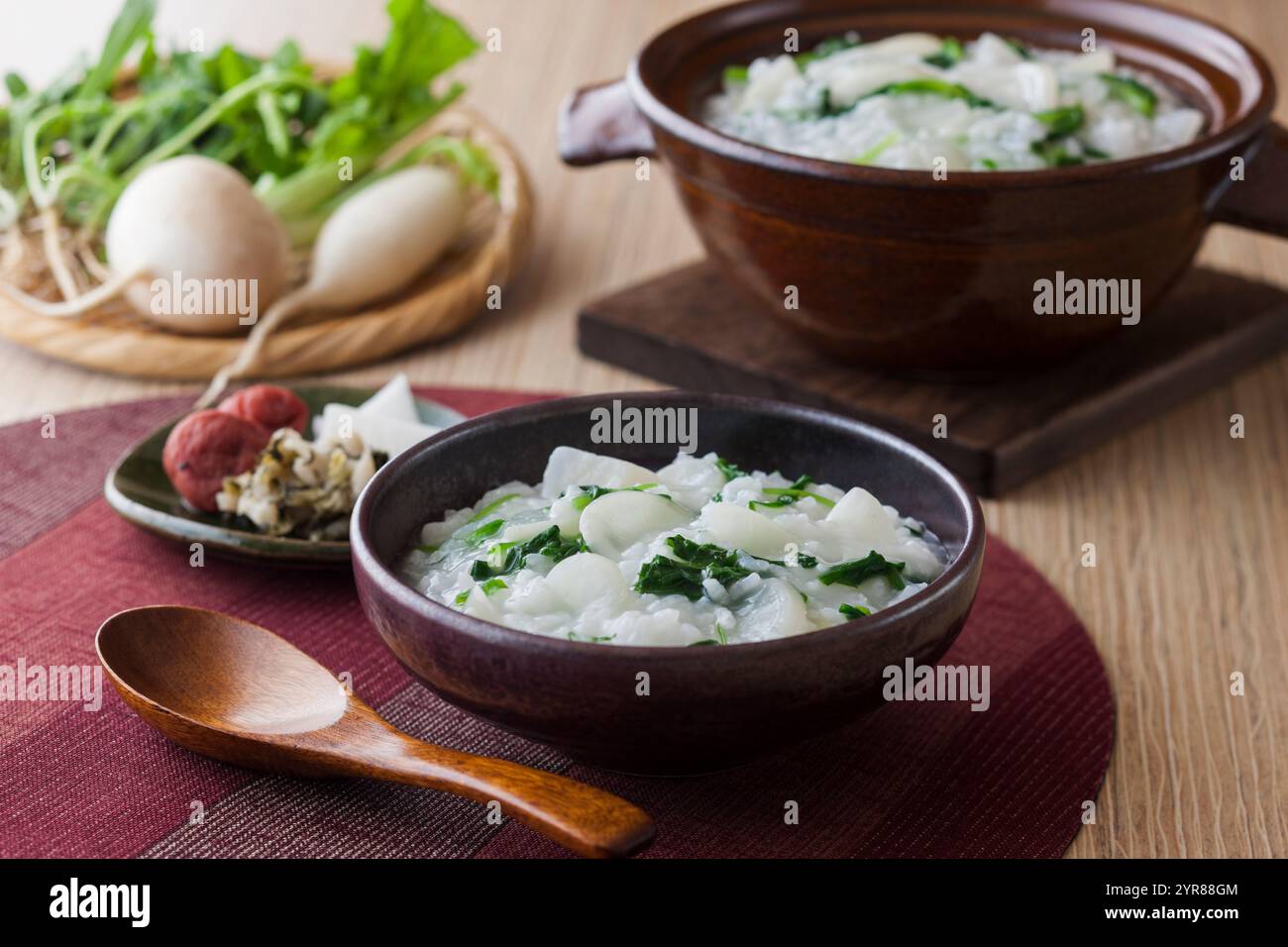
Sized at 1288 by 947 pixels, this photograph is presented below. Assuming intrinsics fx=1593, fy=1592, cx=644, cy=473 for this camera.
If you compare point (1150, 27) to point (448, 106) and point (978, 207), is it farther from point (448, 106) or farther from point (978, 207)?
point (448, 106)

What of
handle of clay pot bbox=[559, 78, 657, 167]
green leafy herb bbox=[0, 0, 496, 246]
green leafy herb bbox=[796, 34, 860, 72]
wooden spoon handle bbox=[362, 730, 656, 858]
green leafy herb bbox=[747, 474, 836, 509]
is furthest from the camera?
green leafy herb bbox=[0, 0, 496, 246]

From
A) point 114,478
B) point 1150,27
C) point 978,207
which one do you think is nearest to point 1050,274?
point 978,207

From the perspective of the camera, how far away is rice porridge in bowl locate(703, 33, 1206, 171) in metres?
2.34

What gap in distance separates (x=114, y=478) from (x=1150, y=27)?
1.84 metres

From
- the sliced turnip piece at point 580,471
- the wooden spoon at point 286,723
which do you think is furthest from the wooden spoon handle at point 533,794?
the sliced turnip piece at point 580,471

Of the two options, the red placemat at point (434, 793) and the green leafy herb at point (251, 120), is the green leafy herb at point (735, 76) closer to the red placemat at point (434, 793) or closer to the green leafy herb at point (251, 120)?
the green leafy herb at point (251, 120)

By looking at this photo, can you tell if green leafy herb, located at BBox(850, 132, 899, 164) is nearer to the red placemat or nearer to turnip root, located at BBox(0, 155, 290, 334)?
the red placemat

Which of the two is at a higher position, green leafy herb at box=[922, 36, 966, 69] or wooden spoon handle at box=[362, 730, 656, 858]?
green leafy herb at box=[922, 36, 966, 69]

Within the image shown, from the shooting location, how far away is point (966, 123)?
7.77 feet

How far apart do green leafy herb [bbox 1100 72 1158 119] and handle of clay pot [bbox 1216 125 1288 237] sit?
200mm

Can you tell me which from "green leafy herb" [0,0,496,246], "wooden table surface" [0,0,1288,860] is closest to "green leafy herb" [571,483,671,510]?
"wooden table surface" [0,0,1288,860]

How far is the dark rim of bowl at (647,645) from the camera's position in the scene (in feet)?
4.56

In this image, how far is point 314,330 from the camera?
271 cm

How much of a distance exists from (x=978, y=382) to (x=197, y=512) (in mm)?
1220
